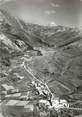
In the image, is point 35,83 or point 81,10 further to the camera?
point 81,10

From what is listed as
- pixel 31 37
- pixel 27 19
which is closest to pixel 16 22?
pixel 27 19

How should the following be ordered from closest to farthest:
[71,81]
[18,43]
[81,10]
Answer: [71,81] → [18,43] → [81,10]

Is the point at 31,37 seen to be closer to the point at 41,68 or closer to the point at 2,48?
the point at 2,48

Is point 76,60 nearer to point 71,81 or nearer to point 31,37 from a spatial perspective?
point 71,81

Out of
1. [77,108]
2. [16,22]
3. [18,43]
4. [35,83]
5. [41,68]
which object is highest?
[16,22]

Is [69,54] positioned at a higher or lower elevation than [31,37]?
lower

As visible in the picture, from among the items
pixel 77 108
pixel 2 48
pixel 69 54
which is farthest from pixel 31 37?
pixel 77 108

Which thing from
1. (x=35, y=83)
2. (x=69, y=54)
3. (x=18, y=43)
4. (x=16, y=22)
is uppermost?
(x=16, y=22)

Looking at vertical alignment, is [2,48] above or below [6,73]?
above

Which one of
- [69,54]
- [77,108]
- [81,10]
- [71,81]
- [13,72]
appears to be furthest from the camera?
[81,10]
